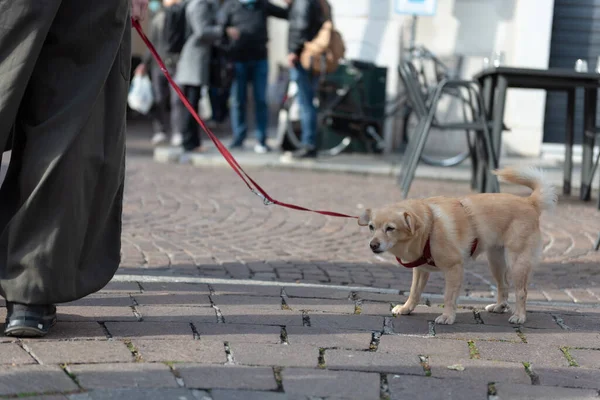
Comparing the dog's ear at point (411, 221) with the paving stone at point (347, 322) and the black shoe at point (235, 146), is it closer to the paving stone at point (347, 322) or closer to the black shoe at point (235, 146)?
the paving stone at point (347, 322)

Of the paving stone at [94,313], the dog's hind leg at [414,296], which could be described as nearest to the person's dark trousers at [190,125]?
the dog's hind leg at [414,296]

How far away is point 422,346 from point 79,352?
1.25 m

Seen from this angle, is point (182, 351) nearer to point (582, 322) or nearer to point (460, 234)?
point (460, 234)

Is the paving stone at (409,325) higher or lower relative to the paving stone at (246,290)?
higher

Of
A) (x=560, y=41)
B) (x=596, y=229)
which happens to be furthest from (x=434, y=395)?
(x=560, y=41)

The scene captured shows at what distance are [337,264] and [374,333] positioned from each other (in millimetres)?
1876

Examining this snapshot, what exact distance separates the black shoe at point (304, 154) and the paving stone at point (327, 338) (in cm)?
703

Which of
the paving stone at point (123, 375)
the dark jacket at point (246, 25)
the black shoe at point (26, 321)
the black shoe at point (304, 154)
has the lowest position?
the black shoe at point (304, 154)

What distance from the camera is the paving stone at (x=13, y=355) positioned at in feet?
10.7

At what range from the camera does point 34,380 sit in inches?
121

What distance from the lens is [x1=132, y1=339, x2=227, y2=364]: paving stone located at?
3381 mm

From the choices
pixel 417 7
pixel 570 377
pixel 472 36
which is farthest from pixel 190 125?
pixel 570 377

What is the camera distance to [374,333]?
3.92 metres

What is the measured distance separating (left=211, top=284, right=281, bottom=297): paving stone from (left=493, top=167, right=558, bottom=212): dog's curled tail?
1.16 metres
